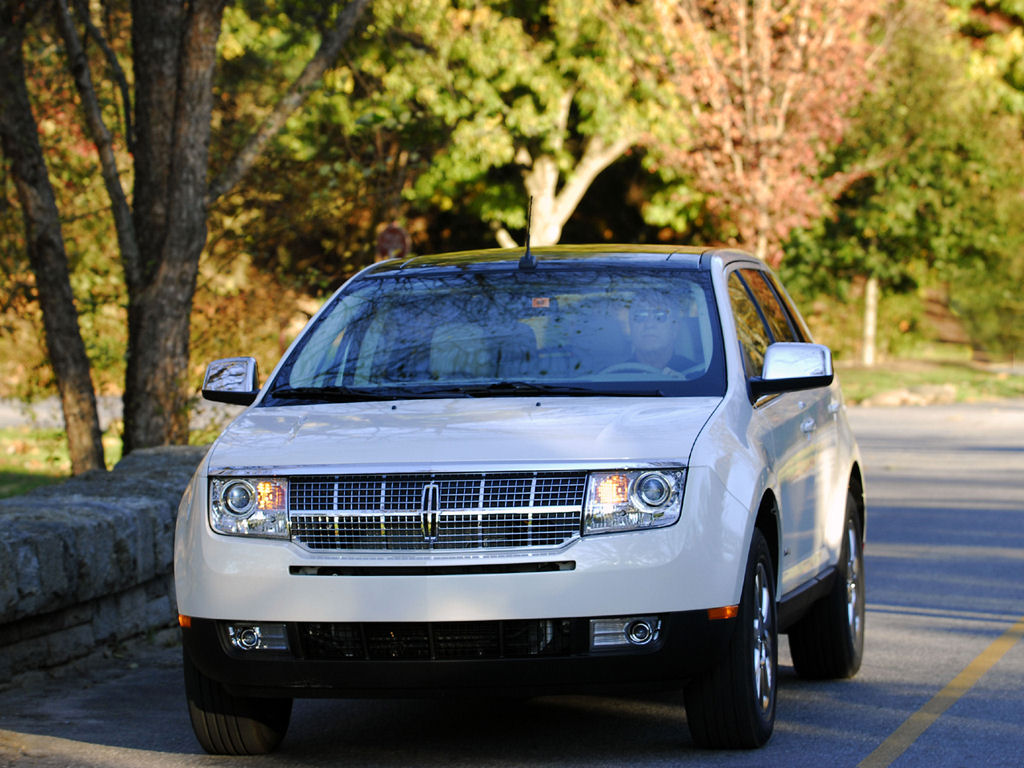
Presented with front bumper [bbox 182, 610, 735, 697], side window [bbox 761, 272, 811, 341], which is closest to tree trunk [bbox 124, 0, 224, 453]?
side window [bbox 761, 272, 811, 341]

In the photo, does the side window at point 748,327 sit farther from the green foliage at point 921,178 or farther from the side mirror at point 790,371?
the green foliage at point 921,178

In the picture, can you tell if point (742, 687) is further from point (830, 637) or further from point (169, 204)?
point (169, 204)

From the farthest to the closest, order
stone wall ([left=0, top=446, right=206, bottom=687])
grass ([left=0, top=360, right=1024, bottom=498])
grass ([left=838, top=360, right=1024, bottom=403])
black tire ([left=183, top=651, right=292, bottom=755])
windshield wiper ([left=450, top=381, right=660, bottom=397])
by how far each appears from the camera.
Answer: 1. grass ([left=838, top=360, right=1024, bottom=403])
2. grass ([left=0, top=360, right=1024, bottom=498])
3. stone wall ([left=0, top=446, right=206, bottom=687])
4. windshield wiper ([left=450, top=381, right=660, bottom=397])
5. black tire ([left=183, top=651, right=292, bottom=755])

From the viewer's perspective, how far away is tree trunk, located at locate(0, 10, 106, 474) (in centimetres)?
1271

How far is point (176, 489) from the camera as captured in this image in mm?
8938

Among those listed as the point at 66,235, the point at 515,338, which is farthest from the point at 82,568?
the point at 66,235

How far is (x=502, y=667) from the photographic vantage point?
539cm

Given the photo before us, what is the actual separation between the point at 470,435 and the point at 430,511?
31 centimetres

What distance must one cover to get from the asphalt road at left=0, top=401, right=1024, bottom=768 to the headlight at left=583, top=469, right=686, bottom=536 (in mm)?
894

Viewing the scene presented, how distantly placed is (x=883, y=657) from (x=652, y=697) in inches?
64.9

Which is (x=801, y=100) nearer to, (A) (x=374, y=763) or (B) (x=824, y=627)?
(B) (x=824, y=627)

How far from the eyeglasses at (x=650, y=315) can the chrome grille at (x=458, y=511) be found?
130cm

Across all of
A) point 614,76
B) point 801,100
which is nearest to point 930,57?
point 801,100

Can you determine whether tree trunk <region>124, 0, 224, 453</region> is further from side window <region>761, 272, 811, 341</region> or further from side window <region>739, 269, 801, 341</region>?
side window <region>739, 269, 801, 341</region>
